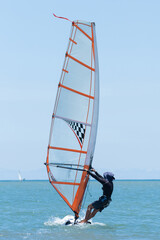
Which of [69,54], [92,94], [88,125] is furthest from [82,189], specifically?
[69,54]

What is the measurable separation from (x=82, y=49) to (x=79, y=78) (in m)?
1.07

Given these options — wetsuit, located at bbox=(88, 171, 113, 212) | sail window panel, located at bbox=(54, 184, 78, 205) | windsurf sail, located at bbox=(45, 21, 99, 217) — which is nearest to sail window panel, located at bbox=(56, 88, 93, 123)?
windsurf sail, located at bbox=(45, 21, 99, 217)

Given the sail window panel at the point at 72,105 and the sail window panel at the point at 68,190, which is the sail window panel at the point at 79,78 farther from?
the sail window panel at the point at 68,190

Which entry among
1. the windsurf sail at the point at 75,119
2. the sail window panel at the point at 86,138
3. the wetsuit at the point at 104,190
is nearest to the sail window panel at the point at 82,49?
the windsurf sail at the point at 75,119

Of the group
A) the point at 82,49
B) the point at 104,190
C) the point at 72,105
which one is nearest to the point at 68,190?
the point at 104,190

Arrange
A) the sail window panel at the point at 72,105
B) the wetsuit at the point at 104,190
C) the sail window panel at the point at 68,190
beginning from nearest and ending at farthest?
1. the wetsuit at the point at 104,190
2. the sail window panel at the point at 72,105
3. the sail window panel at the point at 68,190

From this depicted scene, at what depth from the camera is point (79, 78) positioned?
1669 cm

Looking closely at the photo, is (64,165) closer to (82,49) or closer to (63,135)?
(63,135)

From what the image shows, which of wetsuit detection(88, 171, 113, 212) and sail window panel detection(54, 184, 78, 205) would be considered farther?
sail window panel detection(54, 184, 78, 205)

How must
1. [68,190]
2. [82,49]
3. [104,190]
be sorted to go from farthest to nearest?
[68,190], [82,49], [104,190]

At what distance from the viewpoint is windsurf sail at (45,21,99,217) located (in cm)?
1639

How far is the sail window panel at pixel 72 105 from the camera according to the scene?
16.4 meters

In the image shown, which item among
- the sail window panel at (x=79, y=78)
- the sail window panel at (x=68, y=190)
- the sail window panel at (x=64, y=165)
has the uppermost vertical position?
the sail window panel at (x=79, y=78)

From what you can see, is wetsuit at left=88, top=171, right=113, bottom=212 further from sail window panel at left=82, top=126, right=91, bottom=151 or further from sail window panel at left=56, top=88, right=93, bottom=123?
sail window panel at left=56, top=88, right=93, bottom=123
